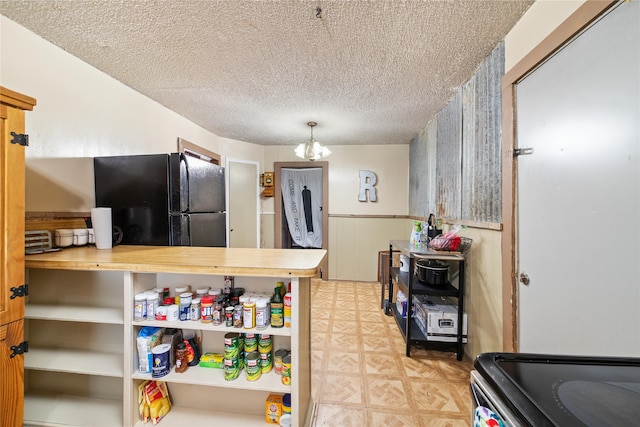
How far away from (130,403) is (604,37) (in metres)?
2.44

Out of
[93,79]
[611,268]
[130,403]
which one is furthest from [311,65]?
[130,403]

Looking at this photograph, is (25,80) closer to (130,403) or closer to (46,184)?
(46,184)

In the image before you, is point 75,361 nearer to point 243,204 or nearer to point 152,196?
point 152,196

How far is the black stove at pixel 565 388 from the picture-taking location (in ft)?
1.39

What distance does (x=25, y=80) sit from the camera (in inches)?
57.3

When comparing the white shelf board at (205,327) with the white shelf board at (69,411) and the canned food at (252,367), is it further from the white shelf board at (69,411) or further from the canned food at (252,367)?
the white shelf board at (69,411)

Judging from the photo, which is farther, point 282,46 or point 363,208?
point 363,208

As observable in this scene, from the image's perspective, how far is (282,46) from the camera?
5.16 ft

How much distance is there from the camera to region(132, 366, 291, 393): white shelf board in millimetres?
1099

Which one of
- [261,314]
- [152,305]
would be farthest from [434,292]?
[152,305]

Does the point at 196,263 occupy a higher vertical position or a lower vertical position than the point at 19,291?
higher

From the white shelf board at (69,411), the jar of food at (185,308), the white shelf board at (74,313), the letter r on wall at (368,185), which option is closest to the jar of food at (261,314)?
the jar of food at (185,308)

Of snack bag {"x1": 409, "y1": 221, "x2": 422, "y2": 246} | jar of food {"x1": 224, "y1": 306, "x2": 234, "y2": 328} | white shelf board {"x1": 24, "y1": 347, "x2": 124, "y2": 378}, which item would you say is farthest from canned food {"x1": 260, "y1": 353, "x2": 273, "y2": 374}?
snack bag {"x1": 409, "y1": 221, "x2": 422, "y2": 246}

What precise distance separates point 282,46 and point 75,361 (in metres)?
2.09
